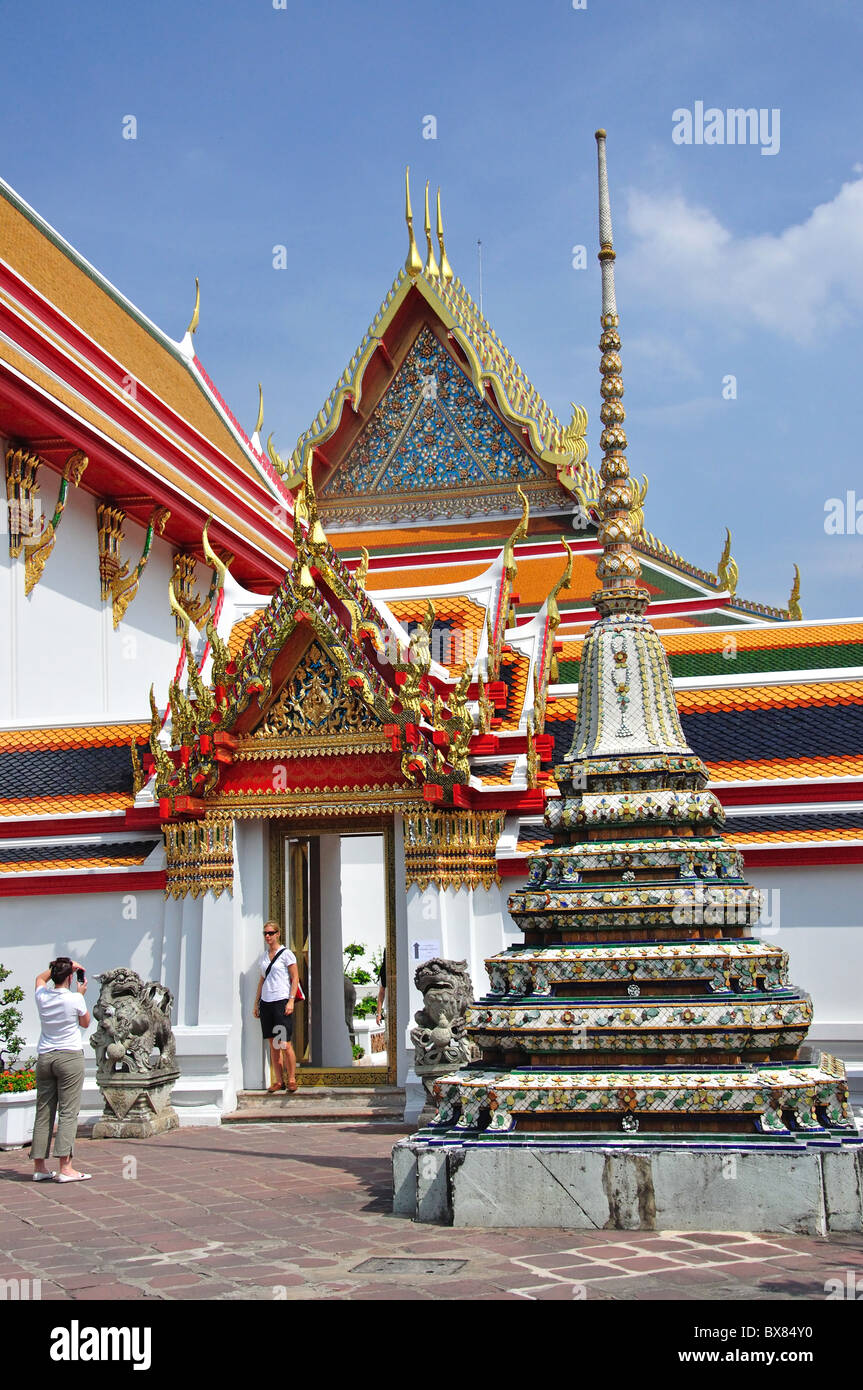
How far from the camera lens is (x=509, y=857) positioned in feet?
30.2

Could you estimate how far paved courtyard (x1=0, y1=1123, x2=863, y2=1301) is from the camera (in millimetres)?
4266

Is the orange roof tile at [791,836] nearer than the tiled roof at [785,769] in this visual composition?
Yes

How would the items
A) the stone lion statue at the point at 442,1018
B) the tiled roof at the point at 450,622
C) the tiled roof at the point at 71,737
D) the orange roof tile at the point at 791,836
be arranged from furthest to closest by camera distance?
the tiled roof at the point at 71,737 → the tiled roof at the point at 450,622 → the orange roof tile at the point at 791,836 → the stone lion statue at the point at 442,1018

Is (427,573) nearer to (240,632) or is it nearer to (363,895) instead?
(240,632)

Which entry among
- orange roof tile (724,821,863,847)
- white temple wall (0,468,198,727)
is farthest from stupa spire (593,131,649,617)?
white temple wall (0,468,198,727)

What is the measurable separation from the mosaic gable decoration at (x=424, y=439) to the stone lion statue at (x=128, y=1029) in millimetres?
8603

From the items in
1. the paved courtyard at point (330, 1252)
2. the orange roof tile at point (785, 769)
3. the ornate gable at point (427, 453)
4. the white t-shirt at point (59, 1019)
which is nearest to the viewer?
the paved courtyard at point (330, 1252)

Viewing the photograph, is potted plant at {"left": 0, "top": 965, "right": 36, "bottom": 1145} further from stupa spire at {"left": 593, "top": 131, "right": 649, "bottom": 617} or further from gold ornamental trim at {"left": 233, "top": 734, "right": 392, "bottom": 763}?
stupa spire at {"left": 593, "top": 131, "right": 649, "bottom": 617}

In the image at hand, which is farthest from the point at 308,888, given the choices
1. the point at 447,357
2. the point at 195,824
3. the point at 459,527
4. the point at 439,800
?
the point at 447,357

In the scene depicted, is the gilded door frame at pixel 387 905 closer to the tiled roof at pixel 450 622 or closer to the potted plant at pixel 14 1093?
the tiled roof at pixel 450 622

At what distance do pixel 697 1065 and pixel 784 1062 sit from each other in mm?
417

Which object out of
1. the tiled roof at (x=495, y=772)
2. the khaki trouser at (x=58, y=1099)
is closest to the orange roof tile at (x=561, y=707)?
the tiled roof at (x=495, y=772)

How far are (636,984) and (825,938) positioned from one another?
3.69 m

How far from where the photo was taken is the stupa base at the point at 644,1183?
4.92 meters
